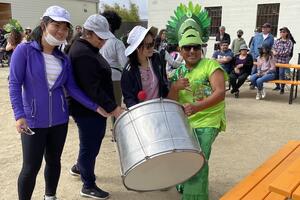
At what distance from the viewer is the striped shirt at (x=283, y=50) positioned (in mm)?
9547

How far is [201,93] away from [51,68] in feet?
3.89

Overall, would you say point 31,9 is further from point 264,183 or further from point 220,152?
point 264,183

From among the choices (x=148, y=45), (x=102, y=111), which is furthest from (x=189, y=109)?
(x=102, y=111)

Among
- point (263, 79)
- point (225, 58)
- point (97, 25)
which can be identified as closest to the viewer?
point (97, 25)

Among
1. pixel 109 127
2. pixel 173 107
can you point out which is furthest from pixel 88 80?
pixel 109 127

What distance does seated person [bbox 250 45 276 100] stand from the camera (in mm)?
8344

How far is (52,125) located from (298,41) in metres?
13.7

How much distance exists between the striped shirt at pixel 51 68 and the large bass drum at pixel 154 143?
655 millimetres

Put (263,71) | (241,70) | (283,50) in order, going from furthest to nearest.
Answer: (283,50) → (241,70) → (263,71)

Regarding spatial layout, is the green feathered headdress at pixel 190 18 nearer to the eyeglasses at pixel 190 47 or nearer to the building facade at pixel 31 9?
the eyeglasses at pixel 190 47

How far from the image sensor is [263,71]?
338 inches

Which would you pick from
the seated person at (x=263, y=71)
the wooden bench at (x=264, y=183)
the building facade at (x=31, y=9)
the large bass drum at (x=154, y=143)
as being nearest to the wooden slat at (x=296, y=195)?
the wooden bench at (x=264, y=183)

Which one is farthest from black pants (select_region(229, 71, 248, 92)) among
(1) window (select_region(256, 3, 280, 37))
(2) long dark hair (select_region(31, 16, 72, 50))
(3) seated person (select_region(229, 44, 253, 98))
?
(1) window (select_region(256, 3, 280, 37))

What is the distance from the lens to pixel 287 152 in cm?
327
